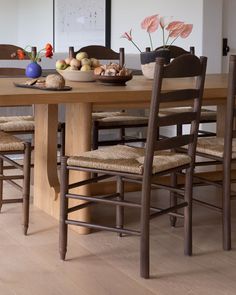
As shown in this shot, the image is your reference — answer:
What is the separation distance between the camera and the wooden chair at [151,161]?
9.30 ft

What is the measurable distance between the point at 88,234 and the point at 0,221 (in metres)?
0.54

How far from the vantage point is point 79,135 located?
3451 millimetres

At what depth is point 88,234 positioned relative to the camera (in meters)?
3.44

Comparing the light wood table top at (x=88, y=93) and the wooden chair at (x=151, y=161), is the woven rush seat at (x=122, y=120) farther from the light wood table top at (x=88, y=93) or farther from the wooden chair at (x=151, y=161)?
the wooden chair at (x=151, y=161)

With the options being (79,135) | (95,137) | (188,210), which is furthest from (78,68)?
(188,210)

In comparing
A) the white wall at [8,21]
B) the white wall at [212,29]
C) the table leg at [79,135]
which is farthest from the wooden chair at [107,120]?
the white wall at [8,21]

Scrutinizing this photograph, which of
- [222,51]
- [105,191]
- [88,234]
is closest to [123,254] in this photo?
[88,234]

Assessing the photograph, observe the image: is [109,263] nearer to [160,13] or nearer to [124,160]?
[124,160]

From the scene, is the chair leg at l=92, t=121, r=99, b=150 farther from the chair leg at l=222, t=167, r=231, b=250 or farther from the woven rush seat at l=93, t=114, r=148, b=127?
the chair leg at l=222, t=167, r=231, b=250

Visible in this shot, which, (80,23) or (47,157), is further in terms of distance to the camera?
(80,23)

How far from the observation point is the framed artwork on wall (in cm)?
805

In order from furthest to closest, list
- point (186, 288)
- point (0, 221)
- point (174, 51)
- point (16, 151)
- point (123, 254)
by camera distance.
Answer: point (174, 51) < point (0, 221) < point (16, 151) < point (123, 254) < point (186, 288)

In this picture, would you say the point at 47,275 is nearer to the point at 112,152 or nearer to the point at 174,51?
the point at 112,152

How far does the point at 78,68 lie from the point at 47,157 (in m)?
0.53
